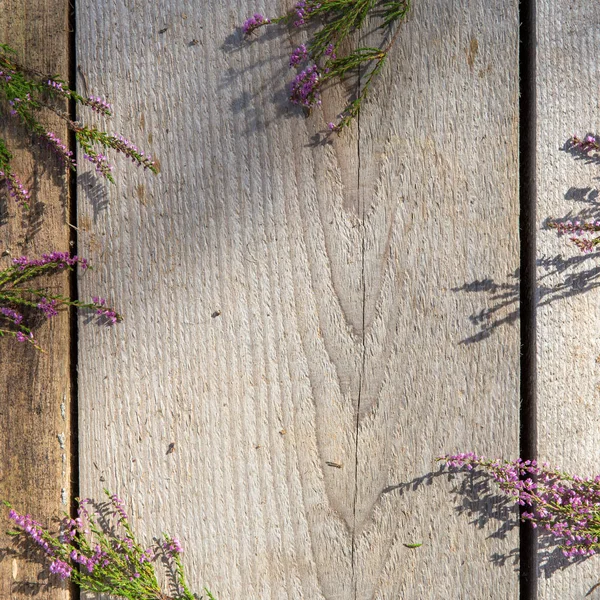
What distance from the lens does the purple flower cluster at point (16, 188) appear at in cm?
146

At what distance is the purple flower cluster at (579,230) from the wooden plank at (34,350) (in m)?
1.27

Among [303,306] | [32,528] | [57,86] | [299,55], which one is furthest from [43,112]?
[32,528]

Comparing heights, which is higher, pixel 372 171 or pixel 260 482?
pixel 372 171

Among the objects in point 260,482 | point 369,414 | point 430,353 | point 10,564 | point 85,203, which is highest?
point 85,203

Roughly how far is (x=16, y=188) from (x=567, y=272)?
143 cm

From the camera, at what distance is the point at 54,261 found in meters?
1.47

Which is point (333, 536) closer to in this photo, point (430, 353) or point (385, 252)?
point (430, 353)

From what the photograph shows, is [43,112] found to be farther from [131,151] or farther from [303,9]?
[303,9]

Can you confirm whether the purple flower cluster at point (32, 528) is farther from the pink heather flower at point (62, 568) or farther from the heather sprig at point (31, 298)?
the heather sprig at point (31, 298)

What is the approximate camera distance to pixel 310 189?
1477 mm

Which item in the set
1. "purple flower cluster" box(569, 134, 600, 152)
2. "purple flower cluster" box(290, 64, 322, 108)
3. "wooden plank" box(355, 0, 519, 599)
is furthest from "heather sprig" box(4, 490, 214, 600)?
"purple flower cluster" box(569, 134, 600, 152)

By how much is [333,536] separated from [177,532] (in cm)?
40

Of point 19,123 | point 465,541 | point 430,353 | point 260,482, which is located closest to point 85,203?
point 19,123

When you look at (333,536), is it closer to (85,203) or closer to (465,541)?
(465,541)
